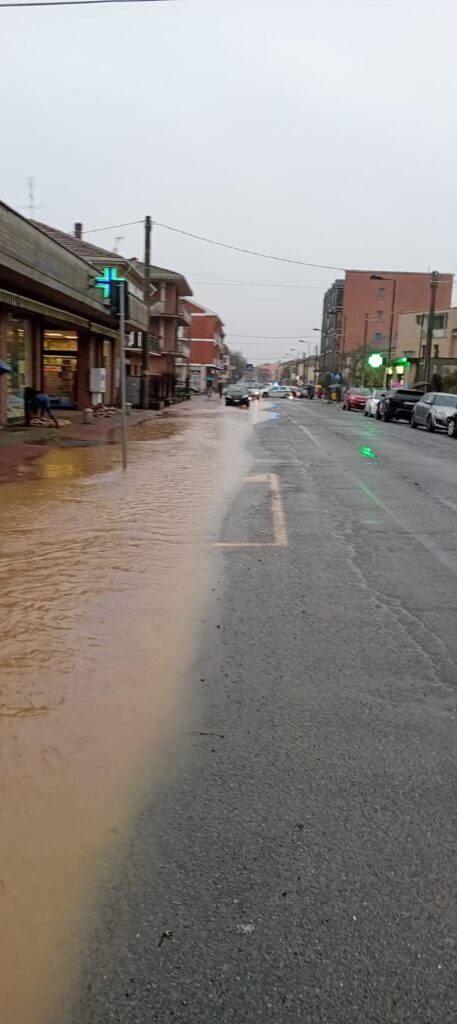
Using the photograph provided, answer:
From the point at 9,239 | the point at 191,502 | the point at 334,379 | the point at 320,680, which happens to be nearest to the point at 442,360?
the point at 334,379

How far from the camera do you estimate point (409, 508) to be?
1039 cm

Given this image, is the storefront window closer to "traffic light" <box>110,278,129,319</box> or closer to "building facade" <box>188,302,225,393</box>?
"traffic light" <box>110,278,129,319</box>

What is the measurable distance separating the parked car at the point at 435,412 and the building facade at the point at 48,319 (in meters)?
11.7

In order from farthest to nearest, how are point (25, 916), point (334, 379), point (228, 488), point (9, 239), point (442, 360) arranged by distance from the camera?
point (334, 379)
point (442, 360)
point (9, 239)
point (228, 488)
point (25, 916)

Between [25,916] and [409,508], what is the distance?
28.0 ft

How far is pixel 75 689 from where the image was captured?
4.32 meters

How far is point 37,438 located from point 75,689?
14.6m

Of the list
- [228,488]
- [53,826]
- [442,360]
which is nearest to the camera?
[53,826]

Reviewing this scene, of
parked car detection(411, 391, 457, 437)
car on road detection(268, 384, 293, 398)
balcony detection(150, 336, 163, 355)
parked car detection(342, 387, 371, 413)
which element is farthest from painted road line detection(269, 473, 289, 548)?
car on road detection(268, 384, 293, 398)

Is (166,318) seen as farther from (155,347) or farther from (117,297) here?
(117,297)

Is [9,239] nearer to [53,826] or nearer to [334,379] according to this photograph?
[53,826]

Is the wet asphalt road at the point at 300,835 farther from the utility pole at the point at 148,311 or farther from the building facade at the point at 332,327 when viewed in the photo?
the building facade at the point at 332,327

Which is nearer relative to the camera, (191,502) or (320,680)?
(320,680)

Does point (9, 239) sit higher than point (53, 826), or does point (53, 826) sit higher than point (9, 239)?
point (9, 239)
